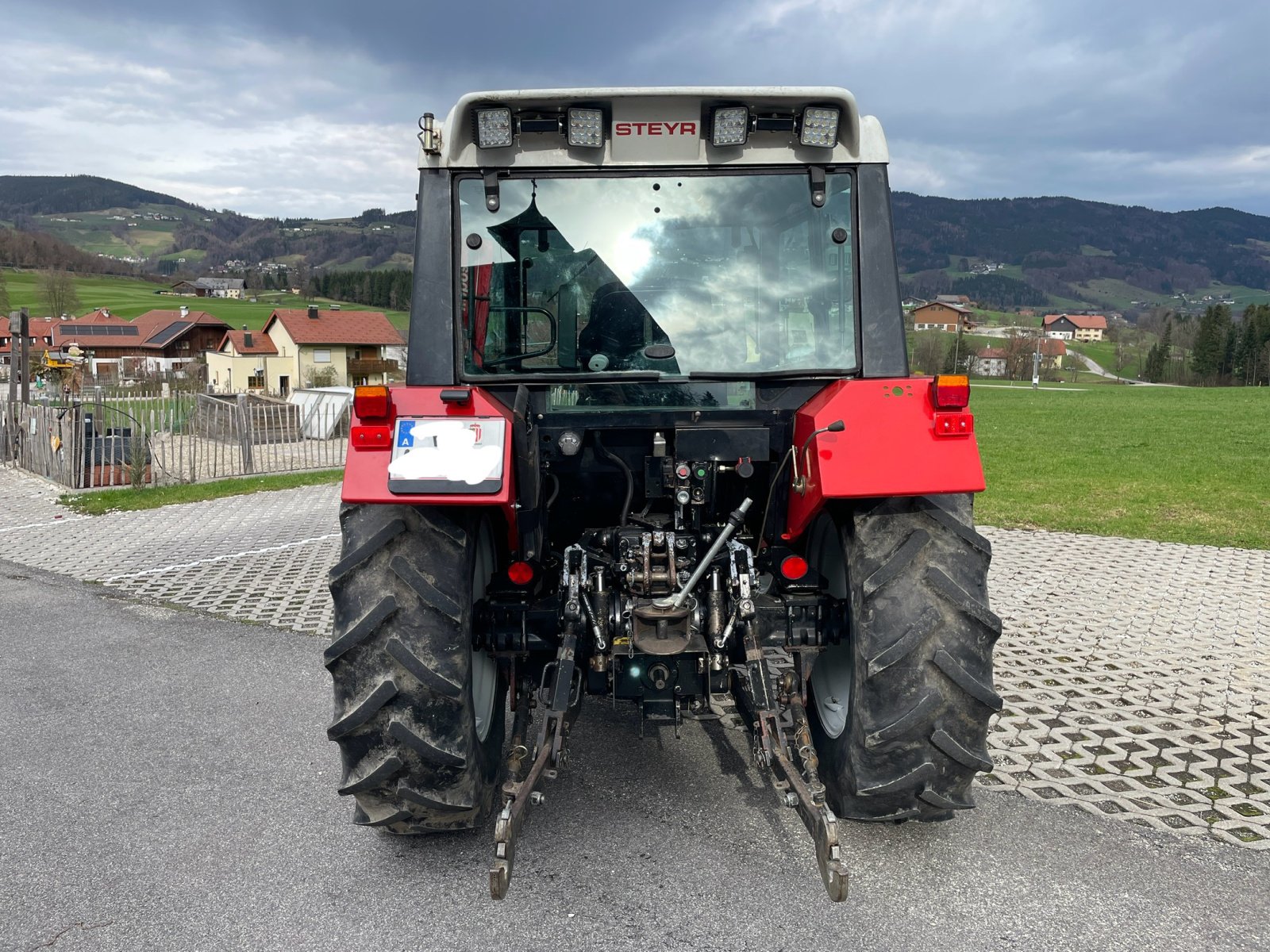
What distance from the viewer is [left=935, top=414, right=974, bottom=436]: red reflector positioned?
3090 mm

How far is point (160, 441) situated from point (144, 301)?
11405 centimetres

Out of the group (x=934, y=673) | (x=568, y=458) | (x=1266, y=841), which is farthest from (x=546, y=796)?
(x=1266, y=841)

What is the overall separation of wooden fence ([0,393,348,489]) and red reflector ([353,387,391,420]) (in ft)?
40.7

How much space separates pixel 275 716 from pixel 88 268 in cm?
16281

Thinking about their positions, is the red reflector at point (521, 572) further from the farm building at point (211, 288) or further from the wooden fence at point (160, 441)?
the farm building at point (211, 288)

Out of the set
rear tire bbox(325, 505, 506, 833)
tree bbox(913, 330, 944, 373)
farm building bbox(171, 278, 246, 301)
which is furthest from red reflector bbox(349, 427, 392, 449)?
farm building bbox(171, 278, 246, 301)

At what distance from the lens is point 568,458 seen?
11.6 ft

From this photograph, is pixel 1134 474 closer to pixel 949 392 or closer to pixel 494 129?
pixel 949 392

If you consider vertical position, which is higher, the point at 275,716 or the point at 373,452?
the point at 373,452

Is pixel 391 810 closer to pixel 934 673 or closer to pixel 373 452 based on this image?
pixel 373 452

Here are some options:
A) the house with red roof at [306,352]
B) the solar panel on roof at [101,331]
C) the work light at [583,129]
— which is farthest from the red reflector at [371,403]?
the solar panel on roof at [101,331]

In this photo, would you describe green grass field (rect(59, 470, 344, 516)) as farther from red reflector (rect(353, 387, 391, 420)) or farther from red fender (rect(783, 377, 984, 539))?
red fender (rect(783, 377, 984, 539))

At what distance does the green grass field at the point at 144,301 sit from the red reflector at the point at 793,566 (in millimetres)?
86748

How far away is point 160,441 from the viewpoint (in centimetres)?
1549
